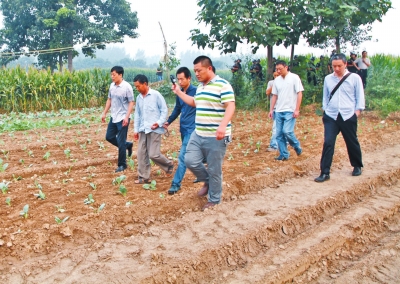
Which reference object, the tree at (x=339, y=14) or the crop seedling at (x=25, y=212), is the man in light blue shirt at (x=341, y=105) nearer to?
the crop seedling at (x=25, y=212)

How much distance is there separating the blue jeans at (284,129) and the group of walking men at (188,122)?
7.27 ft

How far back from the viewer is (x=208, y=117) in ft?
15.6

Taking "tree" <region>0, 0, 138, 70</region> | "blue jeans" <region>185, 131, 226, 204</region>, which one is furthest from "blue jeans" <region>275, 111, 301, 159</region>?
"tree" <region>0, 0, 138, 70</region>

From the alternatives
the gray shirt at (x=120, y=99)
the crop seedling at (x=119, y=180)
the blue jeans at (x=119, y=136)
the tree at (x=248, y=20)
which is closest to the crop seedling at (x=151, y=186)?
the crop seedling at (x=119, y=180)

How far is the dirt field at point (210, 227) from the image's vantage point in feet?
12.4

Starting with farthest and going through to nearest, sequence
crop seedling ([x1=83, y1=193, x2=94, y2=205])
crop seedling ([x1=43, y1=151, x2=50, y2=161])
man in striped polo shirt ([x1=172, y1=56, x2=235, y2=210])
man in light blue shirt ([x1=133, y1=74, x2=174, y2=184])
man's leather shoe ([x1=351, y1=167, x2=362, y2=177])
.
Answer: crop seedling ([x1=43, y1=151, x2=50, y2=161]) < man's leather shoe ([x1=351, y1=167, x2=362, y2=177]) < man in light blue shirt ([x1=133, y1=74, x2=174, y2=184]) < crop seedling ([x1=83, y1=193, x2=94, y2=205]) < man in striped polo shirt ([x1=172, y1=56, x2=235, y2=210])

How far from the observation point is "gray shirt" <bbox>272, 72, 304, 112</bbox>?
739 centimetres

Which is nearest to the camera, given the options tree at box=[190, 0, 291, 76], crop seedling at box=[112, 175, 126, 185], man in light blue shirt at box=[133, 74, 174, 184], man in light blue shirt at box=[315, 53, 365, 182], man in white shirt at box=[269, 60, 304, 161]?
man in light blue shirt at box=[133, 74, 174, 184]

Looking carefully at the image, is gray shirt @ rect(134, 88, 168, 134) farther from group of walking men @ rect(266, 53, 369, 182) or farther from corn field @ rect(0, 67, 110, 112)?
corn field @ rect(0, 67, 110, 112)

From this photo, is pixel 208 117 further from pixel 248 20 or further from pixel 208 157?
pixel 248 20

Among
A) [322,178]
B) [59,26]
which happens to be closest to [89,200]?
[322,178]

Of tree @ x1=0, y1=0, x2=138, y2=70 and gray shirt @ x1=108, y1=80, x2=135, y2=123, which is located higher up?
tree @ x1=0, y1=0, x2=138, y2=70

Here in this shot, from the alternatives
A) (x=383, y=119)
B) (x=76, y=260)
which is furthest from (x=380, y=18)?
(x=76, y=260)

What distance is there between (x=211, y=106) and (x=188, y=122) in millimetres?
1044
